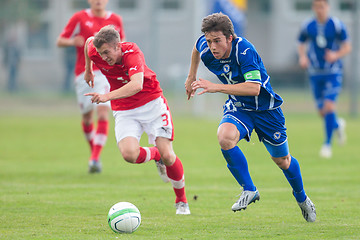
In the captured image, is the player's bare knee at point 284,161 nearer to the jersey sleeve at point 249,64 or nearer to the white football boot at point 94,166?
the jersey sleeve at point 249,64

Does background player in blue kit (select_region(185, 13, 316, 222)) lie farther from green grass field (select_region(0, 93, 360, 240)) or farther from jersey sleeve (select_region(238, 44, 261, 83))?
green grass field (select_region(0, 93, 360, 240))

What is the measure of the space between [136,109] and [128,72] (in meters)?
0.52

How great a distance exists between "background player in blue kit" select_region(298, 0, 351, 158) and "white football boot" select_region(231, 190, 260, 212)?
5.68 m

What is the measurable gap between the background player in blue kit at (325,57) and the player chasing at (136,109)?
210 inches

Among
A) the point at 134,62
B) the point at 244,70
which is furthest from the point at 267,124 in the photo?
the point at 134,62

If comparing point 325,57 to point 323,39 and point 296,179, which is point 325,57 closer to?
point 323,39

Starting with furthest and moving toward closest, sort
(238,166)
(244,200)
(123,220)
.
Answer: (238,166)
(244,200)
(123,220)

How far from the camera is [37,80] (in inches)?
877

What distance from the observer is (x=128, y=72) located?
20.4 feet

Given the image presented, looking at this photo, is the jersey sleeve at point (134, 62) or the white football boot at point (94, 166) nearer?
the jersey sleeve at point (134, 62)

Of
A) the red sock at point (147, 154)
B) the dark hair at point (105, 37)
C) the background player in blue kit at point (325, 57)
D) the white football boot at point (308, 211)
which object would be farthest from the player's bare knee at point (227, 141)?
the background player in blue kit at point (325, 57)

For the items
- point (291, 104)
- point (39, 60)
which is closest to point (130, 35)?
point (39, 60)

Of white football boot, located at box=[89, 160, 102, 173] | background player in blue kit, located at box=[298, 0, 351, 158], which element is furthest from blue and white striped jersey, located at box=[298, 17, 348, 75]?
white football boot, located at box=[89, 160, 102, 173]

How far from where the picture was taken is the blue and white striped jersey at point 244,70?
5.64 m
